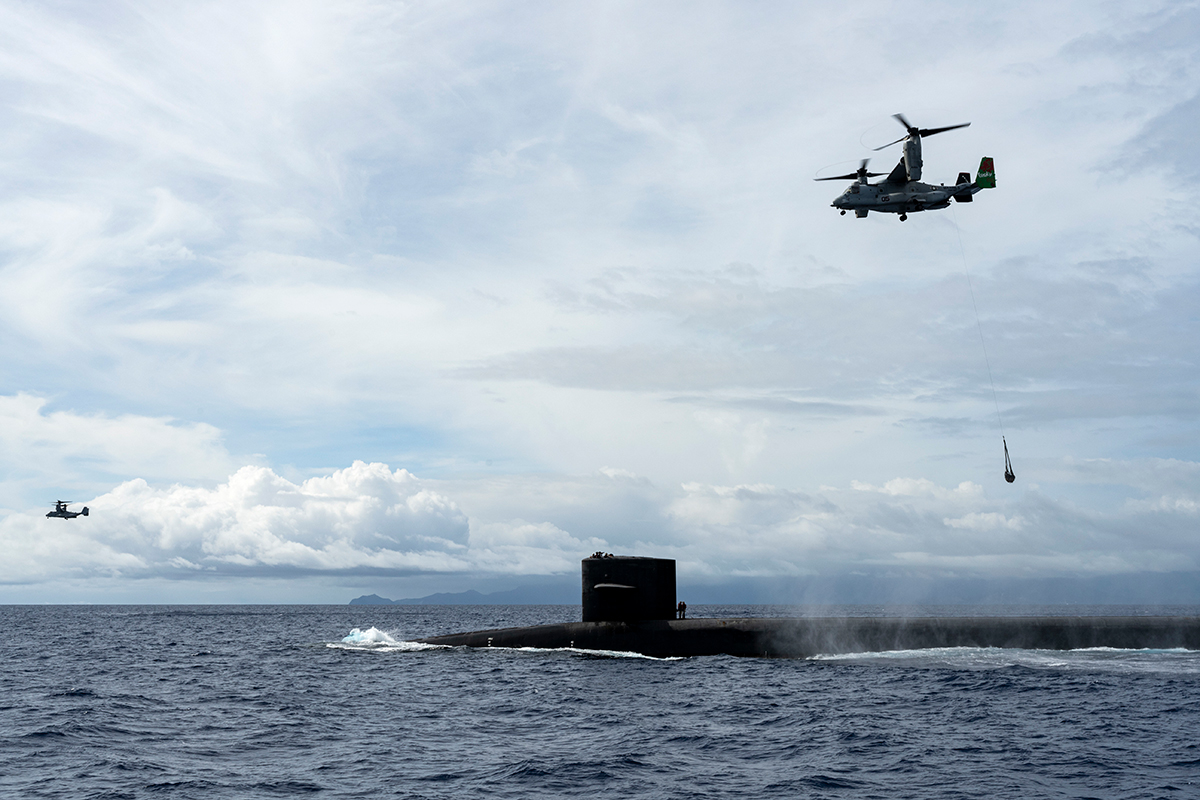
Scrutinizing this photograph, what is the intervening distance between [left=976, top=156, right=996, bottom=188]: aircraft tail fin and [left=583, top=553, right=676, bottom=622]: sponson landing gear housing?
783 inches

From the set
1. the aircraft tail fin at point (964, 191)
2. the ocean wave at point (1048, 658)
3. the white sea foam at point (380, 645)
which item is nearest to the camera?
the ocean wave at point (1048, 658)

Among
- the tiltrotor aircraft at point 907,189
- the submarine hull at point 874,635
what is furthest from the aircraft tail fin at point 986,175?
the submarine hull at point 874,635

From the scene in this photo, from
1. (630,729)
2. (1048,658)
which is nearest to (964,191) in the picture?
(1048,658)

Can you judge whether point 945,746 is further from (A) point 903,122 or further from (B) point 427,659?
(B) point 427,659

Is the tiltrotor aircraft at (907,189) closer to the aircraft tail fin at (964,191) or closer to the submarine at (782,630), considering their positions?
the aircraft tail fin at (964,191)

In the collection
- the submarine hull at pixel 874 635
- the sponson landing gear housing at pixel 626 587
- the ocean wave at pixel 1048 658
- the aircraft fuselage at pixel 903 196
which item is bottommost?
the ocean wave at pixel 1048 658

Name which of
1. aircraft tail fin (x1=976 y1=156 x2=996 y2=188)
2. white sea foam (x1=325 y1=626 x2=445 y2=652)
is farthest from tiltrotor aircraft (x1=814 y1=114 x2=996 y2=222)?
white sea foam (x1=325 y1=626 x2=445 y2=652)

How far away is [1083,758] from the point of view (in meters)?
20.0

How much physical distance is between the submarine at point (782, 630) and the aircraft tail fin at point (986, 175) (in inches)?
704

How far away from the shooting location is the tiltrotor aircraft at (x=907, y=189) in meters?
36.1

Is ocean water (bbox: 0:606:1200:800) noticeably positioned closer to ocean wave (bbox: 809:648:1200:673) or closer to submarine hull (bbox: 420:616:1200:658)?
ocean wave (bbox: 809:648:1200:673)

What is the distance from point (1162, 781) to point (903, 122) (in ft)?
82.6

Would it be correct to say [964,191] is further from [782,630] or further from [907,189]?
[782,630]

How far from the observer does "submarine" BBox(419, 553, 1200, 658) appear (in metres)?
37.5
